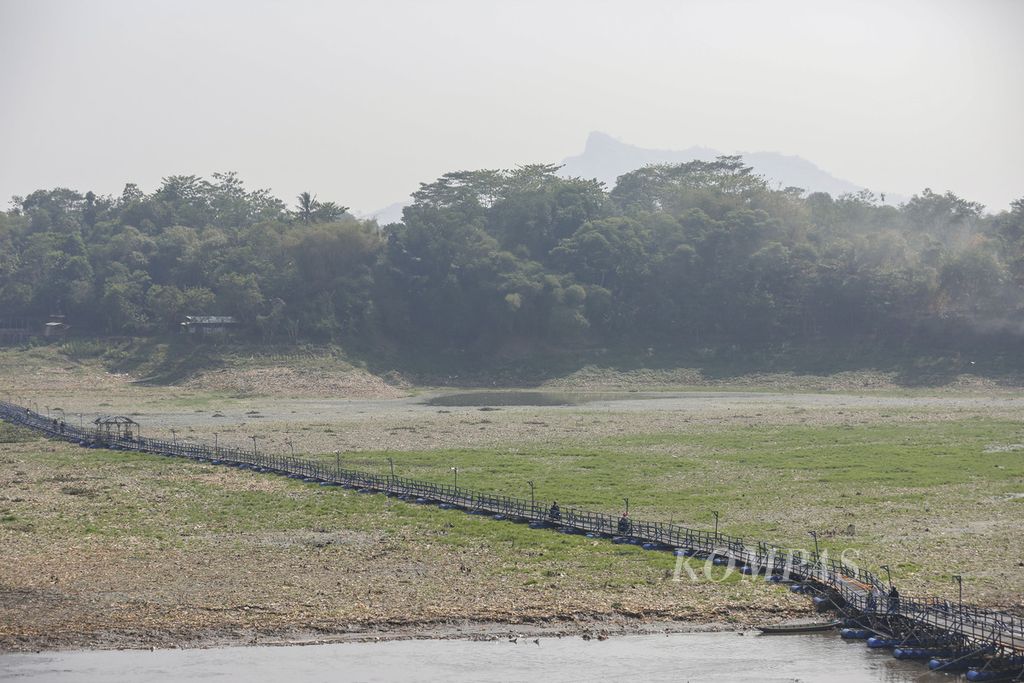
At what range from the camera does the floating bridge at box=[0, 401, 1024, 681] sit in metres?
36.9

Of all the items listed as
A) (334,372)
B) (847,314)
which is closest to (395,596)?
(334,372)

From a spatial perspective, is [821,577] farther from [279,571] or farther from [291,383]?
[291,383]

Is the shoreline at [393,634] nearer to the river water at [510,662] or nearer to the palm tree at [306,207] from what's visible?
the river water at [510,662]

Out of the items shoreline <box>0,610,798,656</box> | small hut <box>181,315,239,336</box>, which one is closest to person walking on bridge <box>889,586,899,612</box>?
shoreline <box>0,610,798,656</box>

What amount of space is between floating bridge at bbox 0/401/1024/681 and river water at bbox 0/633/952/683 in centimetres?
123

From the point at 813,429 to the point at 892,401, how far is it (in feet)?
95.5

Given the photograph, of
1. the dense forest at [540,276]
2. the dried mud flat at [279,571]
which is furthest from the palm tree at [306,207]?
the dried mud flat at [279,571]

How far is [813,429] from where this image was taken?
311 ft

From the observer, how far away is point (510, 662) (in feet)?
125

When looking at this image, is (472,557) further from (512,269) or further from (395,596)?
(512,269)

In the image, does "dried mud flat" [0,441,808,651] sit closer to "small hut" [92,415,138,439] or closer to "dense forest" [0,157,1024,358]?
"small hut" [92,415,138,439]

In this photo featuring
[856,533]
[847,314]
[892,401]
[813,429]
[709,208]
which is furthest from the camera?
[709,208]

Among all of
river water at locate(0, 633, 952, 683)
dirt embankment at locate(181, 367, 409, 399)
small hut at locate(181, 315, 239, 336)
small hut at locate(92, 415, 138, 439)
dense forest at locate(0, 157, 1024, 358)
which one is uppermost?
dense forest at locate(0, 157, 1024, 358)

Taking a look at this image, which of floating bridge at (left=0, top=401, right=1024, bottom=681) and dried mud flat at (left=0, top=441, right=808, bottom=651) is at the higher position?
floating bridge at (left=0, top=401, right=1024, bottom=681)
